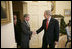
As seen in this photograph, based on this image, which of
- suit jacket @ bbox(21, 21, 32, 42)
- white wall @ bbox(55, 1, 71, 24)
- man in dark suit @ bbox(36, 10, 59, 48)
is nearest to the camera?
man in dark suit @ bbox(36, 10, 59, 48)

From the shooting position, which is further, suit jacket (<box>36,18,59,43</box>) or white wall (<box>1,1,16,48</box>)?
suit jacket (<box>36,18,59,43</box>)

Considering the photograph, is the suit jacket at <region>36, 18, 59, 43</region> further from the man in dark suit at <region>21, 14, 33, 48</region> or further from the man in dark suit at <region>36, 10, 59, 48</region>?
the man in dark suit at <region>21, 14, 33, 48</region>

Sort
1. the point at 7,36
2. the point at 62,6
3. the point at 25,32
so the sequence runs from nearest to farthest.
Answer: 1. the point at 7,36
2. the point at 25,32
3. the point at 62,6

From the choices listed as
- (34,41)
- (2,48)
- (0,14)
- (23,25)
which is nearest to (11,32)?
(23,25)

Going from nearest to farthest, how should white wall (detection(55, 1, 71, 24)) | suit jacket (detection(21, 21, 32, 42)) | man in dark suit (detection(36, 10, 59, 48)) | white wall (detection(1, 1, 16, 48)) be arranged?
white wall (detection(1, 1, 16, 48)), man in dark suit (detection(36, 10, 59, 48)), suit jacket (detection(21, 21, 32, 42)), white wall (detection(55, 1, 71, 24))

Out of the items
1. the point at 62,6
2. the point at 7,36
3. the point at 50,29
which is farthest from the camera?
the point at 62,6

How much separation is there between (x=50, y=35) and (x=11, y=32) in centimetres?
99

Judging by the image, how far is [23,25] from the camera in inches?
115

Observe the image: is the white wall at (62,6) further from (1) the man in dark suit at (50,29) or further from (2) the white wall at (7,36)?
(2) the white wall at (7,36)

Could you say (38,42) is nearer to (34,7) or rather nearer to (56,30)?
(34,7)

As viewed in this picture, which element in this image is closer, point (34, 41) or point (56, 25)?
point (56, 25)

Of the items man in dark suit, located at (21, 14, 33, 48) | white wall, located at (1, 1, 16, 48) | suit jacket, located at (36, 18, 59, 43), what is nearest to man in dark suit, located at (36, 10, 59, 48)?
suit jacket, located at (36, 18, 59, 43)

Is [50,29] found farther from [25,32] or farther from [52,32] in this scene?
[25,32]

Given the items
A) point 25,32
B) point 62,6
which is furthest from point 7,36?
point 62,6
